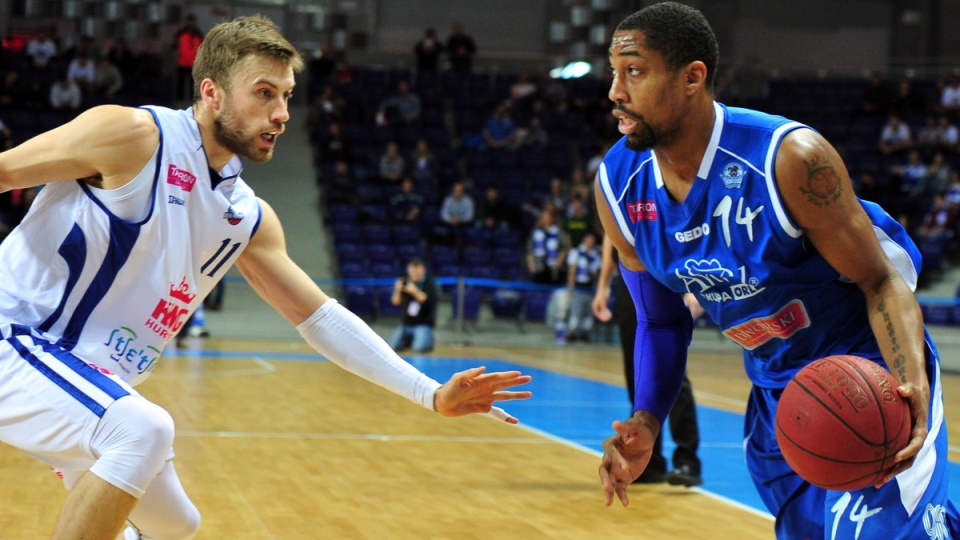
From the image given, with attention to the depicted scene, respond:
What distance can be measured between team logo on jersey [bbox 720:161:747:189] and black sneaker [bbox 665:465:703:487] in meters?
3.15

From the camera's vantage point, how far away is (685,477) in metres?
5.53

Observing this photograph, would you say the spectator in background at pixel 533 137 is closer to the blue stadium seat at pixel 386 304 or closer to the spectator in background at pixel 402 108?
the spectator in background at pixel 402 108

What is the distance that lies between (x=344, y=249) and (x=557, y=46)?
8.64 m

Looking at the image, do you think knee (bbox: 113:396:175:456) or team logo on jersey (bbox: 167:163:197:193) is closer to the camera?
knee (bbox: 113:396:175:456)

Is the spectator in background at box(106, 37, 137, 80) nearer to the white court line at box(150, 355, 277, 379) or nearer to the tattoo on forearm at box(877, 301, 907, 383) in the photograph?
the white court line at box(150, 355, 277, 379)

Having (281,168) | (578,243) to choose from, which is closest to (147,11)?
(281,168)

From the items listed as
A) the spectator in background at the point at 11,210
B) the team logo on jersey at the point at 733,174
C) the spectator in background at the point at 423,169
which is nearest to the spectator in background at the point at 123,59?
the spectator in background at the point at 11,210

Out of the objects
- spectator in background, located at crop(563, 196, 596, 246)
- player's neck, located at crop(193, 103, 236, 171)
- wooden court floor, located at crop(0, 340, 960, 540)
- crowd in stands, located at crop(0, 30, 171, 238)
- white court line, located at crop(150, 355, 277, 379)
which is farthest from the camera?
crowd in stands, located at crop(0, 30, 171, 238)

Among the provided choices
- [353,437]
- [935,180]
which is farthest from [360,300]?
[935,180]

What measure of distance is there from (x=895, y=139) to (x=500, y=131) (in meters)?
6.88

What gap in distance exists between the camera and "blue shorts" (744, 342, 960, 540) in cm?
246

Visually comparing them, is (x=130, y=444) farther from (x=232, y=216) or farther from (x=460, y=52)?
(x=460, y=52)

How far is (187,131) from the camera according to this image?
115 inches

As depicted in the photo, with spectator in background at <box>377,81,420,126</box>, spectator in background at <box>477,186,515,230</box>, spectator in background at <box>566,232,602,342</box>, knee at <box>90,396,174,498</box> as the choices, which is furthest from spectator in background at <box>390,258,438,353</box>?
knee at <box>90,396,174,498</box>
